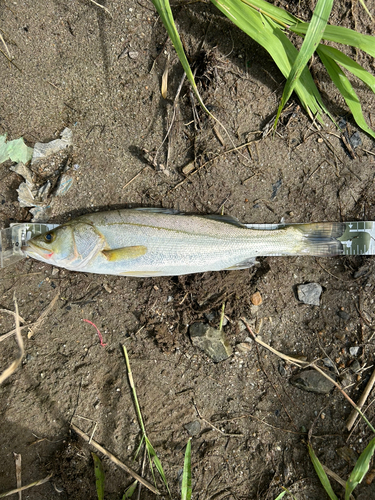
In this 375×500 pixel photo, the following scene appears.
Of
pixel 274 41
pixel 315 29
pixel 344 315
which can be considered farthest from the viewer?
pixel 344 315

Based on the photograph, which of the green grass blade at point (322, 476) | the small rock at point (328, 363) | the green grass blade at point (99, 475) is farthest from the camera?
the small rock at point (328, 363)

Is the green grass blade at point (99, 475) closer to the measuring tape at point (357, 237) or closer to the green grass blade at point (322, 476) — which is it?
the green grass blade at point (322, 476)

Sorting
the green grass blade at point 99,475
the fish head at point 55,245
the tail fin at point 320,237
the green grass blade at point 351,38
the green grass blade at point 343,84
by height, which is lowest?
the green grass blade at point 99,475

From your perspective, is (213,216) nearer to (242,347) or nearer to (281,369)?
(242,347)

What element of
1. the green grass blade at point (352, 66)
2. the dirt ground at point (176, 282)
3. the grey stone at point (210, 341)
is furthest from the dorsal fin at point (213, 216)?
the green grass blade at point (352, 66)

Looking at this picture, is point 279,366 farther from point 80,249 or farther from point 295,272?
point 80,249

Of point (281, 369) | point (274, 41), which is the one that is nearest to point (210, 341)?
point (281, 369)

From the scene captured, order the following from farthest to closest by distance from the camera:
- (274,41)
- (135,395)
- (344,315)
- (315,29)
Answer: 1. (344,315)
2. (135,395)
3. (274,41)
4. (315,29)

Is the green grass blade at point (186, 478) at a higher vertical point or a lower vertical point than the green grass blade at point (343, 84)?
lower

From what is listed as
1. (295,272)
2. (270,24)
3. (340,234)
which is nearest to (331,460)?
(295,272)
